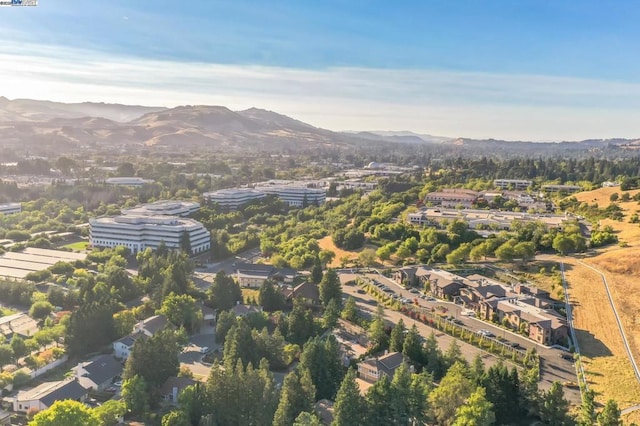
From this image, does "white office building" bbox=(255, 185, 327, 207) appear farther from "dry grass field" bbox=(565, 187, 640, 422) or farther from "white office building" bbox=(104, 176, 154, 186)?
"dry grass field" bbox=(565, 187, 640, 422)

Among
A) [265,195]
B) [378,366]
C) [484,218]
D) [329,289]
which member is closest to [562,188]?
[484,218]

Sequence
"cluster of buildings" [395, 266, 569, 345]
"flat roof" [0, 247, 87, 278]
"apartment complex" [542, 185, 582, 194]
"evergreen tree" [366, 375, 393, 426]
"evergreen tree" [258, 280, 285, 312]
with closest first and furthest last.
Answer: "evergreen tree" [366, 375, 393, 426], "cluster of buildings" [395, 266, 569, 345], "evergreen tree" [258, 280, 285, 312], "flat roof" [0, 247, 87, 278], "apartment complex" [542, 185, 582, 194]

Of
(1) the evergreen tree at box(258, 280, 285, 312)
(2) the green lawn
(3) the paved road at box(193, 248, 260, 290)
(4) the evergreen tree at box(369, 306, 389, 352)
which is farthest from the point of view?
(2) the green lawn

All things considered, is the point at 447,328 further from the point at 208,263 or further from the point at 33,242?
the point at 33,242

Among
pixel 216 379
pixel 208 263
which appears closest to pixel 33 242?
pixel 208 263

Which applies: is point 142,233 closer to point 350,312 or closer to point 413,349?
point 350,312

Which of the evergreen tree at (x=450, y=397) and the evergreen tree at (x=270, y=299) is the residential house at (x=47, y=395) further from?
the evergreen tree at (x=450, y=397)

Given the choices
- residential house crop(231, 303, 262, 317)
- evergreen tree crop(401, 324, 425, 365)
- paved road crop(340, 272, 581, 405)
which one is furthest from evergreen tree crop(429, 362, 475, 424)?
residential house crop(231, 303, 262, 317)
